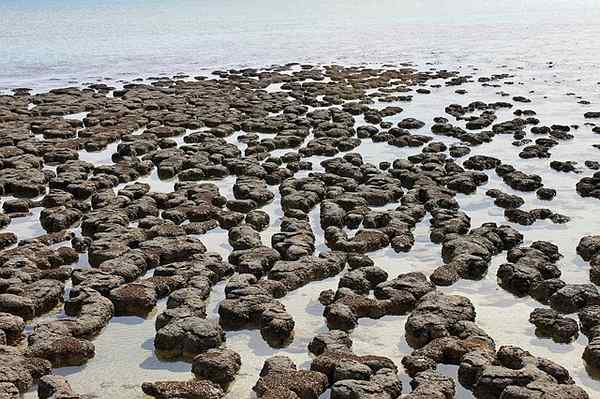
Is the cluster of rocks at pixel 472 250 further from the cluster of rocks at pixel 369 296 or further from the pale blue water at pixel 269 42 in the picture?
the pale blue water at pixel 269 42

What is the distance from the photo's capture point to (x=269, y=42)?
42.1m

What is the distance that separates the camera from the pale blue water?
104ft

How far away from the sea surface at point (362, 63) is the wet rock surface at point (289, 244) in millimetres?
99

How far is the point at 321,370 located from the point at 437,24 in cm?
5269

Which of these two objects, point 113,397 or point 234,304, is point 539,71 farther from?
point 113,397

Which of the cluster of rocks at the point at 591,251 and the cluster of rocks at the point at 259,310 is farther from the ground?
the cluster of rocks at the point at 259,310

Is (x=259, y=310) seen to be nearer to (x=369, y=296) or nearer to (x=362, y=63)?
(x=369, y=296)

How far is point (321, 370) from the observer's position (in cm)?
648

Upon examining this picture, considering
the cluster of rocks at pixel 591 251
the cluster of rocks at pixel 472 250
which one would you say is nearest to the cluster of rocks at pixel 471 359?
the cluster of rocks at pixel 472 250

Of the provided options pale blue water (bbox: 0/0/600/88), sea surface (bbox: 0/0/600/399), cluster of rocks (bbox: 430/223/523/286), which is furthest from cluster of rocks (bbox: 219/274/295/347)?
pale blue water (bbox: 0/0/600/88)

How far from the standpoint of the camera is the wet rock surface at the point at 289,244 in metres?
6.57

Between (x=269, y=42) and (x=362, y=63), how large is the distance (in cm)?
1221

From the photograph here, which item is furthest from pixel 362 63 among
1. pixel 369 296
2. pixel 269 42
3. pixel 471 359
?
pixel 471 359

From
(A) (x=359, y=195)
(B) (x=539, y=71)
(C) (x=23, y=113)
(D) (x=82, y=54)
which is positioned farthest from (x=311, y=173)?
(D) (x=82, y=54)
